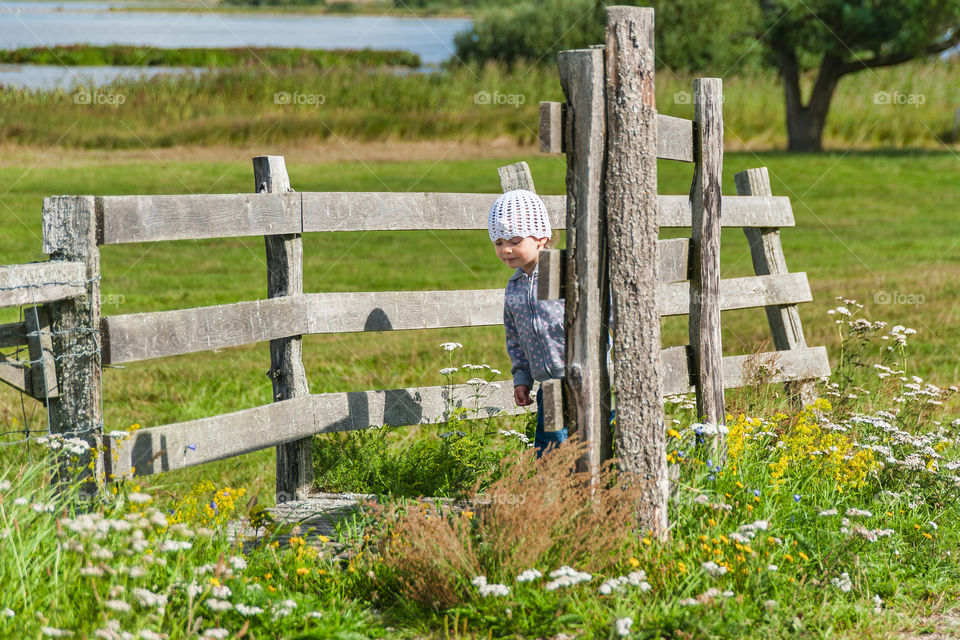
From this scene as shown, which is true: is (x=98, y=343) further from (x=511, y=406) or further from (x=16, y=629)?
(x=511, y=406)

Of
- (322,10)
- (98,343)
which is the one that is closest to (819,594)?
(98,343)

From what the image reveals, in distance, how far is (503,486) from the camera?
380 cm

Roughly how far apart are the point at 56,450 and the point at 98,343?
0.49 metres

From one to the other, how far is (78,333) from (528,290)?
6.46 ft

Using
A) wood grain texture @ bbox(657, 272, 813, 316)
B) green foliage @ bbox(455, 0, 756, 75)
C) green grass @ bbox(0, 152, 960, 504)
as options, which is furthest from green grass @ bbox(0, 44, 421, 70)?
wood grain texture @ bbox(657, 272, 813, 316)

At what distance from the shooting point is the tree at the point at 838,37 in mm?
22938

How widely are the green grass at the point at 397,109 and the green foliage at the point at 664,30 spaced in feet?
4.13

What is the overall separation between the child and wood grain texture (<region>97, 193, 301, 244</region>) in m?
1.15

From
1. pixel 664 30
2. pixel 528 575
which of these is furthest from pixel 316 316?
pixel 664 30

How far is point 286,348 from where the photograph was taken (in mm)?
5094

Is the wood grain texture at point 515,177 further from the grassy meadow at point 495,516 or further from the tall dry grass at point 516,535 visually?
the tall dry grass at point 516,535

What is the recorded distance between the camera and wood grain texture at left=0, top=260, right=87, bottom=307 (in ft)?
12.1

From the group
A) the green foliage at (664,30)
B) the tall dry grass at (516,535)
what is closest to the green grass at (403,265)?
the tall dry grass at (516,535)

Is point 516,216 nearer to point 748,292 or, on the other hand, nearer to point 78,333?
point 78,333
